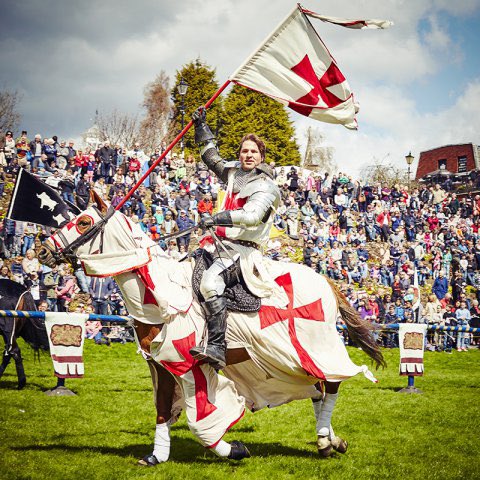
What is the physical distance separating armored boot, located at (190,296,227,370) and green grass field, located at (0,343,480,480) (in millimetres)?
1243

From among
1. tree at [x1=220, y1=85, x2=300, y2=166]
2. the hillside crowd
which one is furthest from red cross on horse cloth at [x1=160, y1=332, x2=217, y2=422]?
tree at [x1=220, y1=85, x2=300, y2=166]

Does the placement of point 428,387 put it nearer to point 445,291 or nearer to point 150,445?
point 150,445

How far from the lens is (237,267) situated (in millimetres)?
6109

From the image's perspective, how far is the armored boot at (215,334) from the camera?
18.8 ft

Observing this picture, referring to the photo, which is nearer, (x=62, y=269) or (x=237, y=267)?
(x=237, y=267)

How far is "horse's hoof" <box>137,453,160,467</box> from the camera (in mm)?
6039

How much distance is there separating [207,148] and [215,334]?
7.31 ft

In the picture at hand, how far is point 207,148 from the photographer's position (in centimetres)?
664

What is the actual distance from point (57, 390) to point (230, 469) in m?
4.79

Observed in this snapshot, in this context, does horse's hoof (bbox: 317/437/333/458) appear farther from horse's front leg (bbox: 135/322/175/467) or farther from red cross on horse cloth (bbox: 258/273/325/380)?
horse's front leg (bbox: 135/322/175/467)

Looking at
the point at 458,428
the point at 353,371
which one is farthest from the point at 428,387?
the point at 353,371

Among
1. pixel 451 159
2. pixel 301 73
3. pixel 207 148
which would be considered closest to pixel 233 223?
pixel 207 148

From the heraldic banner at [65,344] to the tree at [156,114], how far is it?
164ft

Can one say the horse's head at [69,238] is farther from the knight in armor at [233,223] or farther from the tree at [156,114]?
the tree at [156,114]
